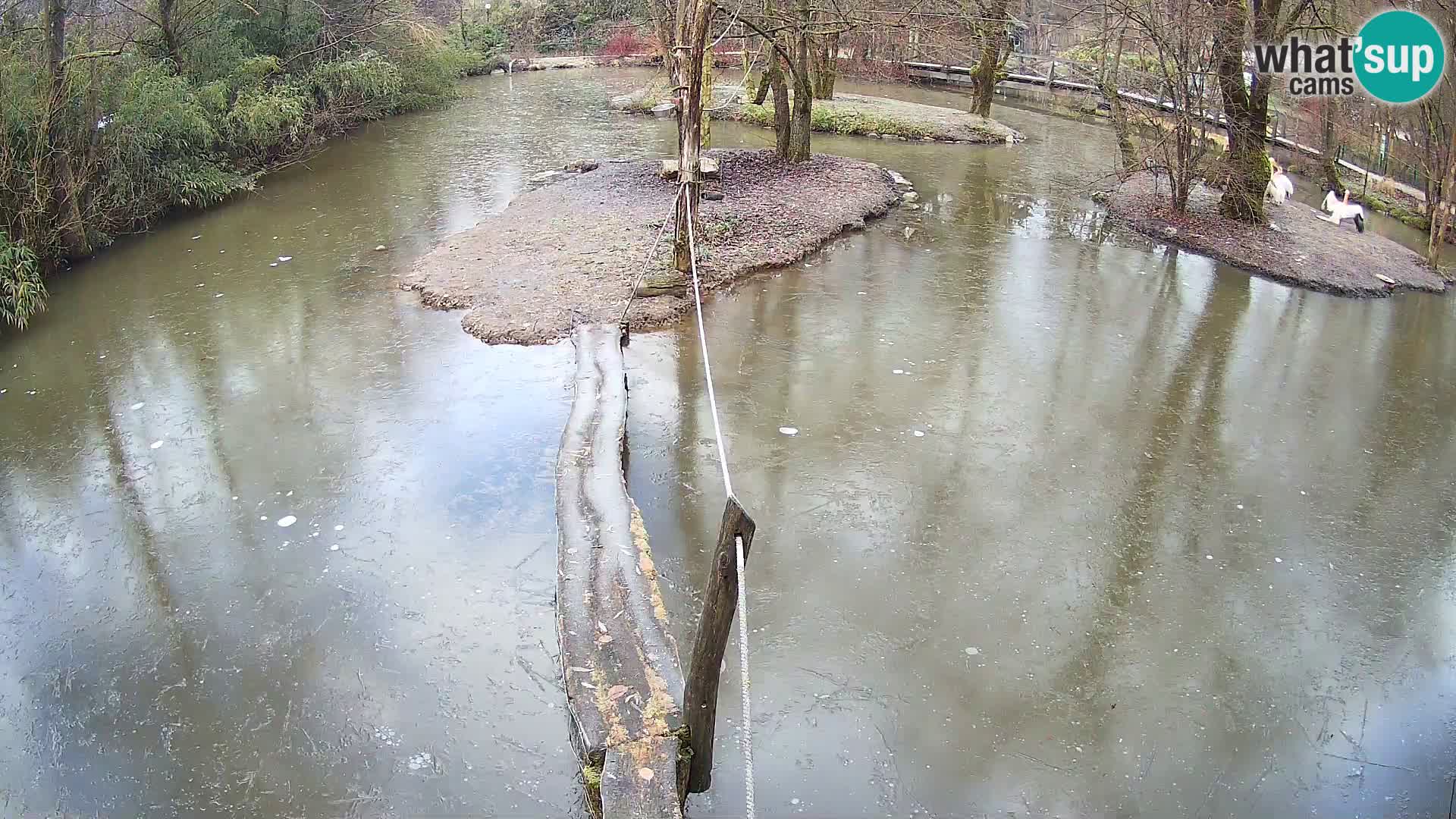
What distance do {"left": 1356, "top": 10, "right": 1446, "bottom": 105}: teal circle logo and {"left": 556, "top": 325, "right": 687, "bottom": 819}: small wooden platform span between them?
11.2m

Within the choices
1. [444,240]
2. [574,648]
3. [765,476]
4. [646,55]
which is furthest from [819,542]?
[646,55]

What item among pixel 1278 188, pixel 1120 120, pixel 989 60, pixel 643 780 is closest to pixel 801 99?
pixel 1120 120

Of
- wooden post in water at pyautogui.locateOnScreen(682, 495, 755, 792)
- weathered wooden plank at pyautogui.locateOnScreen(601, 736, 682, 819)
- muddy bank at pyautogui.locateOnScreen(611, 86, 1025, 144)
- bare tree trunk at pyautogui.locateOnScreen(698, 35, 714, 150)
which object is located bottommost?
weathered wooden plank at pyautogui.locateOnScreen(601, 736, 682, 819)

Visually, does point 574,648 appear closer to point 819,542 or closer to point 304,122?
point 819,542

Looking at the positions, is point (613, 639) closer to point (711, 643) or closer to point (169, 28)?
point (711, 643)

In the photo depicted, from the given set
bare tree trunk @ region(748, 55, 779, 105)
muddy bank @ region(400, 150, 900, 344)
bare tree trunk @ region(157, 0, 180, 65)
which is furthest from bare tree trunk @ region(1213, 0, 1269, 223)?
bare tree trunk @ region(157, 0, 180, 65)

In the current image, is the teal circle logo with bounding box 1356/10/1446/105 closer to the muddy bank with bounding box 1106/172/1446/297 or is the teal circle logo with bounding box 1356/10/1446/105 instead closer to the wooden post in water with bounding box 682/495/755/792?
the muddy bank with bounding box 1106/172/1446/297

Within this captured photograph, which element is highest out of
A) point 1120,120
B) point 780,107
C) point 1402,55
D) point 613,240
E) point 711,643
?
point 1402,55

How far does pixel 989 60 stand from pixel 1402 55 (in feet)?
26.3

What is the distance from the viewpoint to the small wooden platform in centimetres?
358

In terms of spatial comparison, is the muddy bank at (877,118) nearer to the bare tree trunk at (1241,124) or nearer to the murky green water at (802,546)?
the bare tree trunk at (1241,124)

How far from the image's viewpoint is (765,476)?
6.23 meters

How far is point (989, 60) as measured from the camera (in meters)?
18.6

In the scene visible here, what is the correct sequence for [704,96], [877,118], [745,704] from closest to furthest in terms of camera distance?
[745,704] → [704,96] → [877,118]
